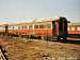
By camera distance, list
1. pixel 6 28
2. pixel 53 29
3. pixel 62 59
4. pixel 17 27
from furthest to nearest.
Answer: pixel 6 28, pixel 17 27, pixel 53 29, pixel 62 59

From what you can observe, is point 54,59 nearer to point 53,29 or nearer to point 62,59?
point 62,59

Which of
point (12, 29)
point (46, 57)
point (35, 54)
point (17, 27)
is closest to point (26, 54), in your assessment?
point (35, 54)

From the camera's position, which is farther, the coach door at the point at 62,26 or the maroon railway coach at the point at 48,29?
the coach door at the point at 62,26

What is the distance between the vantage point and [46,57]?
25.4 feet

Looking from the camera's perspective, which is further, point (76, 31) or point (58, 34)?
point (76, 31)

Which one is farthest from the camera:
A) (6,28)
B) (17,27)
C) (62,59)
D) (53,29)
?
(6,28)

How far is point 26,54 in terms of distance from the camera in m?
8.61

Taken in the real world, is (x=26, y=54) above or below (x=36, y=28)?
below

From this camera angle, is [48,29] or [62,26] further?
[62,26]

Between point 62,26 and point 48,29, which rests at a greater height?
point 62,26

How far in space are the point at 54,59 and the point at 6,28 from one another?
16328 millimetres

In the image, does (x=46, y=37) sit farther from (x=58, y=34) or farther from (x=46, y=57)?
(x=46, y=57)

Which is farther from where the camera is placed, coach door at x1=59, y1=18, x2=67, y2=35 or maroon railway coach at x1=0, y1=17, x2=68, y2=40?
coach door at x1=59, y1=18, x2=67, y2=35

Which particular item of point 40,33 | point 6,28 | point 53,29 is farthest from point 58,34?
point 6,28
